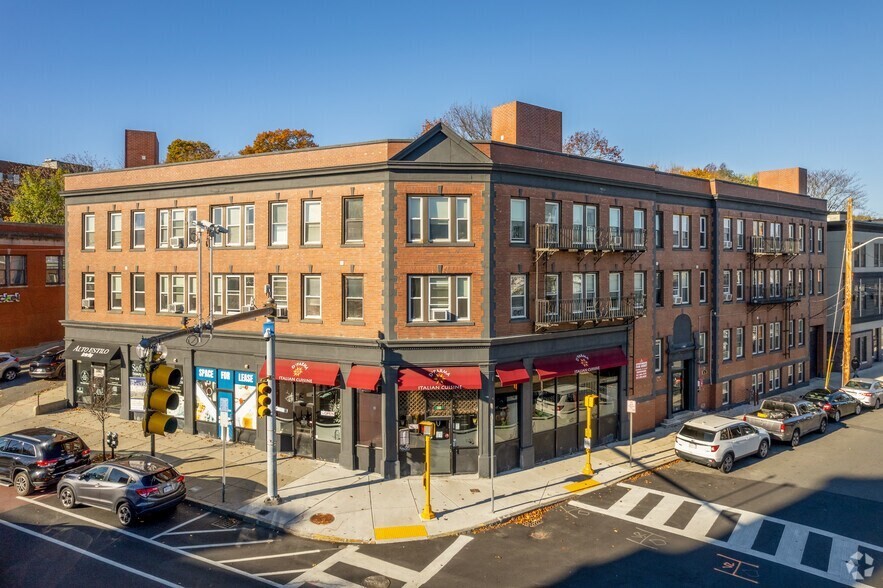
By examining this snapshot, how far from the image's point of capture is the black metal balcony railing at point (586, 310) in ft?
72.1

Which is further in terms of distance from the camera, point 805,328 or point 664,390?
point 805,328

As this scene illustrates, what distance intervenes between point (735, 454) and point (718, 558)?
8.83 meters

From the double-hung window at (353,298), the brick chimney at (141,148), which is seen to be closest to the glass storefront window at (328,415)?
the double-hung window at (353,298)

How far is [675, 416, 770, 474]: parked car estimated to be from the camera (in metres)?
21.3

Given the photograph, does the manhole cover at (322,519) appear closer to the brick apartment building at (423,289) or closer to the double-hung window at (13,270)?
the brick apartment building at (423,289)

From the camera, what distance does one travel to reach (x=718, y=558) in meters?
14.5

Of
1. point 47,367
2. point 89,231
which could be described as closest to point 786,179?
point 89,231

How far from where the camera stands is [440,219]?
68.4 feet

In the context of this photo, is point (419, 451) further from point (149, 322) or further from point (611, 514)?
point (149, 322)

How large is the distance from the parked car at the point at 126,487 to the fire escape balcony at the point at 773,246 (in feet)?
108

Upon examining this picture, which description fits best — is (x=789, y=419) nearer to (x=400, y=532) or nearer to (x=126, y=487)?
(x=400, y=532)

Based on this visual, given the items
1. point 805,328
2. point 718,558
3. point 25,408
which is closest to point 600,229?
point 718,558

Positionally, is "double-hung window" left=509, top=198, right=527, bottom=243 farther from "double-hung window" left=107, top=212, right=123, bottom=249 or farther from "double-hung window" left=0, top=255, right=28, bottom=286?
"double-hung window" left=0, top=255, right=28, bottom=286

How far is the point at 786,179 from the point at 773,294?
10.4m
